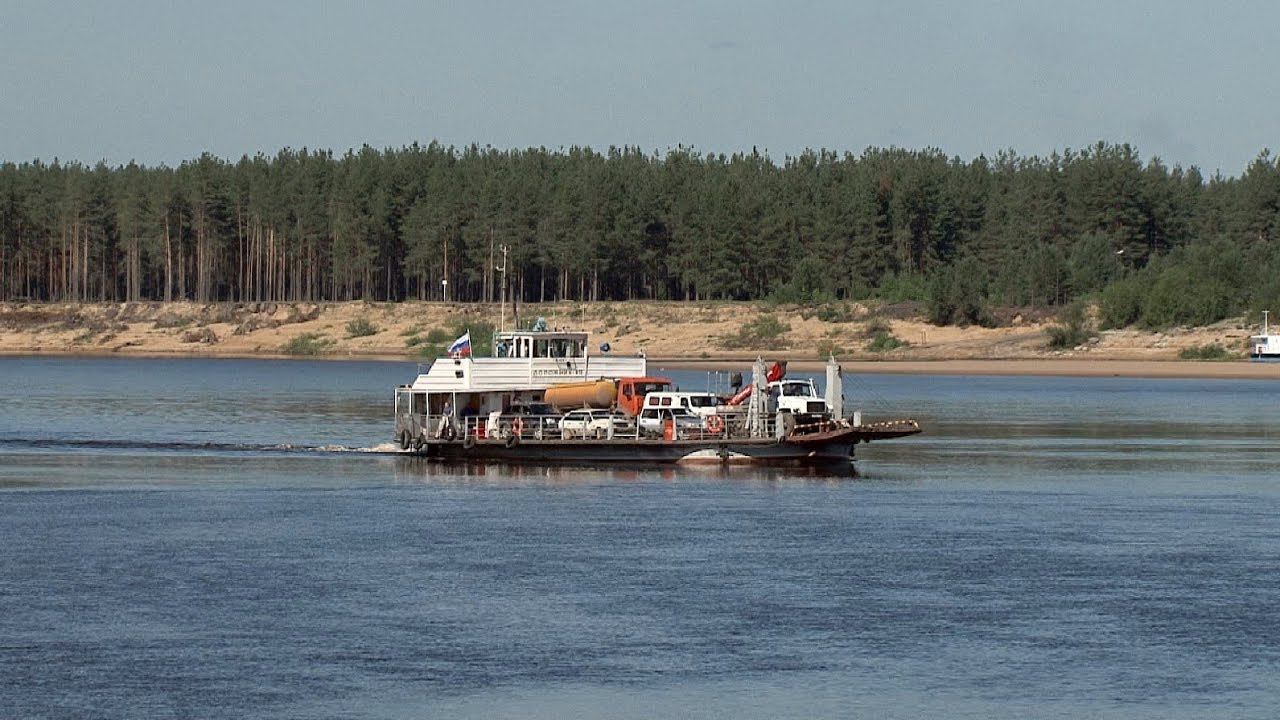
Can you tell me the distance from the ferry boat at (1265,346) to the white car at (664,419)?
9008 cm

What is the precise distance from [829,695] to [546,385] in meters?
41.4

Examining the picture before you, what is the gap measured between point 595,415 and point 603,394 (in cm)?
142

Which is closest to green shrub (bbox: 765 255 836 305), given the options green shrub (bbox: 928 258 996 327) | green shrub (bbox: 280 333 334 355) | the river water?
green shrub (bbox: 928 258 996 327)

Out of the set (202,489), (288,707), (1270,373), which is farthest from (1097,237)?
(288,707)

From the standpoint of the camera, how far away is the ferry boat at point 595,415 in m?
66.3

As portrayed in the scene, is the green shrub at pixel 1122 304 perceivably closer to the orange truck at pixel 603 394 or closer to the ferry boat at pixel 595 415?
the ferry boat at pixel 595 415

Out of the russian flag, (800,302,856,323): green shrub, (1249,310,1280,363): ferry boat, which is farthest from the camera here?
(800,302,856,323): green shrub

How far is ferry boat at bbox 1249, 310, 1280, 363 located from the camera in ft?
486

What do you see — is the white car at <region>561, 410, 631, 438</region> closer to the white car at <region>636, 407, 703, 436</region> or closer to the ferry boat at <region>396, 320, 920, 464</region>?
the ferry boat at <region>396, 320, 920, 464</region>

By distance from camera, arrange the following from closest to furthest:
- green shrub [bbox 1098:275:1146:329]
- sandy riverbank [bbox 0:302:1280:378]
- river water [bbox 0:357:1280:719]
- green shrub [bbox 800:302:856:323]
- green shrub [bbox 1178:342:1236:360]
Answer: river water [bbox 0:357:1280:719] → green shrub [bbox 1178:342:1236:360] → sandy riverbank [bbox 0:302:1280:378] → green shrub [bbox 1098:275:1146:329] → green shrub [bbox 800:302:856:323]

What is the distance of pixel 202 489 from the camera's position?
199ft

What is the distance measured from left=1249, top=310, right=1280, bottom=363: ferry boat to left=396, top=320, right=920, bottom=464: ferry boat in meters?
87.2

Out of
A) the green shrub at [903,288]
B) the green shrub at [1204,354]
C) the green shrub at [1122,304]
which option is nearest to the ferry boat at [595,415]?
the green shrub at [1204,354]

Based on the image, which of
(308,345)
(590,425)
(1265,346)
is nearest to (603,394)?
(590,425)
